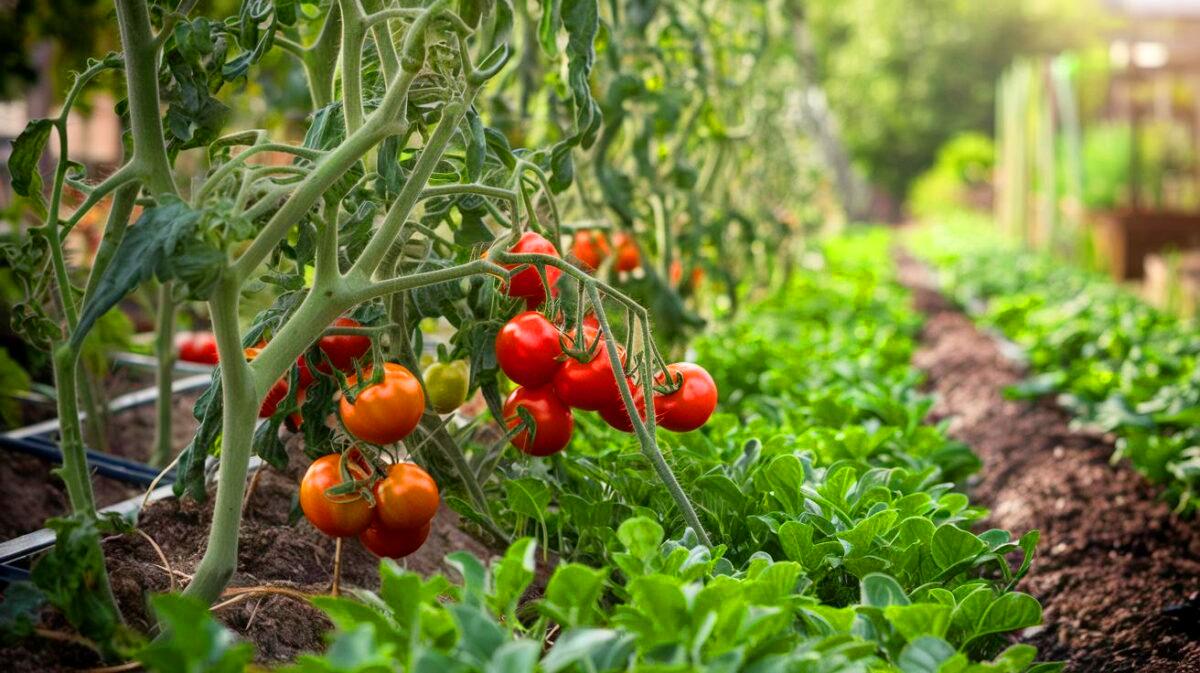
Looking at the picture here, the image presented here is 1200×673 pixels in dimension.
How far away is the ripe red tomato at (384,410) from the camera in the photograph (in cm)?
139

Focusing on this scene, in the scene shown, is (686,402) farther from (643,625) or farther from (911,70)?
(911,70)

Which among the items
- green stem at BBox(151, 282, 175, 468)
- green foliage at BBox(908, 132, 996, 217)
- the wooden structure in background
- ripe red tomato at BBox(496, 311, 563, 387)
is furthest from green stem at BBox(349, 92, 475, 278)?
green foliage at BBox(908, 132, 996, 217)

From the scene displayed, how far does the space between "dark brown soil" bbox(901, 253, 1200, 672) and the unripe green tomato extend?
4.07 ft

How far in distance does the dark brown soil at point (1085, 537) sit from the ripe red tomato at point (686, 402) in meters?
0.98

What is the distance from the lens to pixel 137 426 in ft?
10.4

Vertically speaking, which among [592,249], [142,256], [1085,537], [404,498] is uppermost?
[142,256]

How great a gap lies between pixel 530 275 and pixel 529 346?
14cm

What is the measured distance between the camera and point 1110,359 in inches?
154

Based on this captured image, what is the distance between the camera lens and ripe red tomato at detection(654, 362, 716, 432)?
1.54 meters

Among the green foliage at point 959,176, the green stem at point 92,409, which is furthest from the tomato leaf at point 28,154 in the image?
the green foliage at point 959,176

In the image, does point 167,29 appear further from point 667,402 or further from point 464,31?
point 667,402

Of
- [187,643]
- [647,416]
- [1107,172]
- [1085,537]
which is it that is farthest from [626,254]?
[1107,172]

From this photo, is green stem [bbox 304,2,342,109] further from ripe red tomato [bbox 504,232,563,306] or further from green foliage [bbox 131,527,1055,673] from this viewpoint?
green foliage [bbox 131,527,1055,673]

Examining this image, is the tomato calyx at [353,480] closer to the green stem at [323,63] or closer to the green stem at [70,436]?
the green stem at [70,436]
